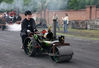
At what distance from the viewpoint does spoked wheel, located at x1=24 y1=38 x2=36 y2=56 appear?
8.59m

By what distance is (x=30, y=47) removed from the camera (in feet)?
29.2

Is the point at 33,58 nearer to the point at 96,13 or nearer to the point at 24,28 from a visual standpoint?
the point at 24,28

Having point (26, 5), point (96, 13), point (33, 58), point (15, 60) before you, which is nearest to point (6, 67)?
point (15, 60)

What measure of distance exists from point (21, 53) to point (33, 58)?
45.2 inches

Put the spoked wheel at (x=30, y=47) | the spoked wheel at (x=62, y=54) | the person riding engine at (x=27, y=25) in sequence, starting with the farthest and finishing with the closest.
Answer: the person riding engine at (x=27, y=25)
the spoked wheel at (x=30, y=47)
the spoked wheel at (x=62, y=54)

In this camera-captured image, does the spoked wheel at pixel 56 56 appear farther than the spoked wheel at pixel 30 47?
No

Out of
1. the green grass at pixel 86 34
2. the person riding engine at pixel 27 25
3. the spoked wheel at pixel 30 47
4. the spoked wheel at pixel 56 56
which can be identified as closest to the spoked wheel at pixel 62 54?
the spoked wheel at pixel 56 56

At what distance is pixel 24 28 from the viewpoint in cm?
945

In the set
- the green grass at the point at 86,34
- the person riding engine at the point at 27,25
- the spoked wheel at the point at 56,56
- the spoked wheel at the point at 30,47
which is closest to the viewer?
the spoked wheel at the point at 56,56

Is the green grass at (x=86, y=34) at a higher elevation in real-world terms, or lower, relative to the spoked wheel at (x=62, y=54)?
lower

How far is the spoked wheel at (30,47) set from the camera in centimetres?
859

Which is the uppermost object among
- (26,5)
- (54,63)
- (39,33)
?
(26,5)

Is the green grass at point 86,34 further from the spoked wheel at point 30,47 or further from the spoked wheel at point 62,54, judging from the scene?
the spoked wheel at point 62,54

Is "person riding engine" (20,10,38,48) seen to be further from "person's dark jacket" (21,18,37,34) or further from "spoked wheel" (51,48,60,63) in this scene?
"spoked wheel" (51,48,60,63)
